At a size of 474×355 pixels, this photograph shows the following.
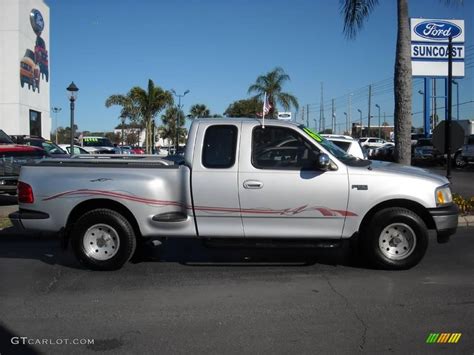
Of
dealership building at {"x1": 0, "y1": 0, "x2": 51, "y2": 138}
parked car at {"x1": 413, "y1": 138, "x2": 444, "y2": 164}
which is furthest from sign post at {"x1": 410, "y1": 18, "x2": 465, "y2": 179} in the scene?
dealership building at {"x1": 0, "y1": 0, "x2": 51, "y2": 138}

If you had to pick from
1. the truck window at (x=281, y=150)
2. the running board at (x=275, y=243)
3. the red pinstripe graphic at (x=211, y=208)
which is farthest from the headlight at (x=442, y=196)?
the truck window at (x=281, y=150)

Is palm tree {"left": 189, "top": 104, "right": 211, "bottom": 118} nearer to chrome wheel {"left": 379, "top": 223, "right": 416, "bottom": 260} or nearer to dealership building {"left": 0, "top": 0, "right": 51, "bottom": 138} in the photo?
dealership building {"left": 0, "top": 0, "right": 51, "bottom": 138}

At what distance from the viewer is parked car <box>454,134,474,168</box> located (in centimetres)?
2508

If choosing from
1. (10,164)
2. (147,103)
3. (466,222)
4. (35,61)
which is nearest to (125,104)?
(147,103)

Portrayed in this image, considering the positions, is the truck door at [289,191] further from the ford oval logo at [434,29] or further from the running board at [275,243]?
the ford oval logo at [434,29]

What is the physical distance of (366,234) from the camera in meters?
6.35

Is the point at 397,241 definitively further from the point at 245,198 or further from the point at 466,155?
the point at 466,155

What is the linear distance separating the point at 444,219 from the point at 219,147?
9.58ft

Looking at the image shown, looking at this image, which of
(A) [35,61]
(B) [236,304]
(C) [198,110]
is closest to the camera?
(B) [236,304]

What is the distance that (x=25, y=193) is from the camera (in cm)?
666

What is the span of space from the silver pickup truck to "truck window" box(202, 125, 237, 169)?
0.01m

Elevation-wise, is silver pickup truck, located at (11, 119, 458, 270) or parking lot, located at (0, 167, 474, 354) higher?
silver pickup truck, located at (11, 119, 458, 270)

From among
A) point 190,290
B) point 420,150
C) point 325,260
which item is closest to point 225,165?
point 190,290

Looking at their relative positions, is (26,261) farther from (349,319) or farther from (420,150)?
(420,150)
